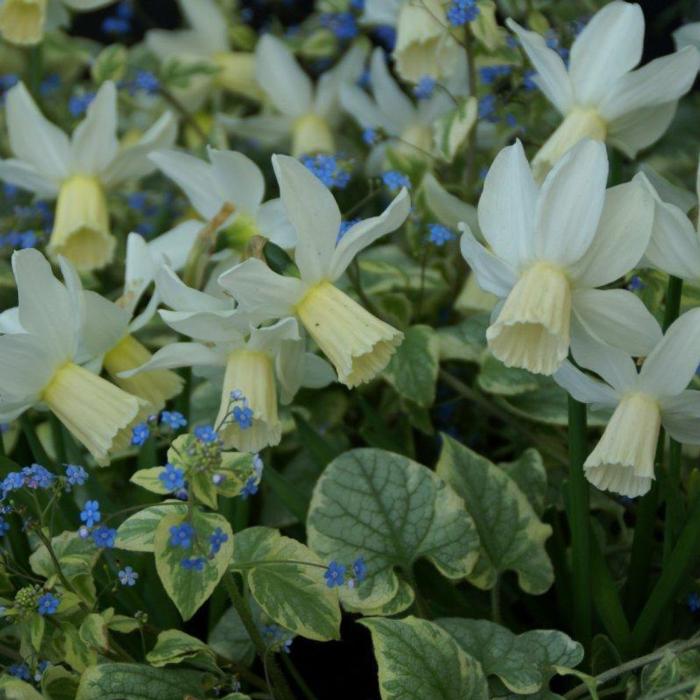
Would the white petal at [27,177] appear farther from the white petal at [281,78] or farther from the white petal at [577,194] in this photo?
the white petal at [577,194]

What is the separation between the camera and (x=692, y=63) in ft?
3.73

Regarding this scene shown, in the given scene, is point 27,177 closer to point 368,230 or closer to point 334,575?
point 368,230

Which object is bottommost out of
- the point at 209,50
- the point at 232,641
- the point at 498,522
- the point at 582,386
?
the point at 232,641

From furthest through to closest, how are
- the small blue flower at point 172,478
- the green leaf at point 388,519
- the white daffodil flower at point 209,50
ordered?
the white daffodil flower at point 209,50 < the green leaf at point 388,519 < the small blue flower at point 172,478

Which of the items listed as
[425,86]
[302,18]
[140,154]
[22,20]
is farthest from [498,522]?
[302,18]

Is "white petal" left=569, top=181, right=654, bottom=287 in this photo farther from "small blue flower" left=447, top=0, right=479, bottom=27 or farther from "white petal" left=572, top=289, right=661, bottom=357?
"small blue flower" left=447, top=0, right=479, bottom=27

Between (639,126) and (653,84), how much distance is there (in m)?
0.06

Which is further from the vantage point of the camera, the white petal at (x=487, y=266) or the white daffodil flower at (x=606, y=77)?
the white daffodil flower at (x=606, y=77)

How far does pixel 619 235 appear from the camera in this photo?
33.4 inches

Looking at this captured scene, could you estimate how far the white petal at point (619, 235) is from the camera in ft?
2.75

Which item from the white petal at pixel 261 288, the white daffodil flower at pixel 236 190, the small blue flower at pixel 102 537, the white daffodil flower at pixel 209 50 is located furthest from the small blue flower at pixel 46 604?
the white daffodil flower at pixel 209 50

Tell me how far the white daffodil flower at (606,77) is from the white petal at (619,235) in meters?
0.28

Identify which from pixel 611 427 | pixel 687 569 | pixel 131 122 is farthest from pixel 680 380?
pixel 131 122

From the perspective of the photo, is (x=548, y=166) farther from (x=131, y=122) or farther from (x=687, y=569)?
(x=131, y=122)
